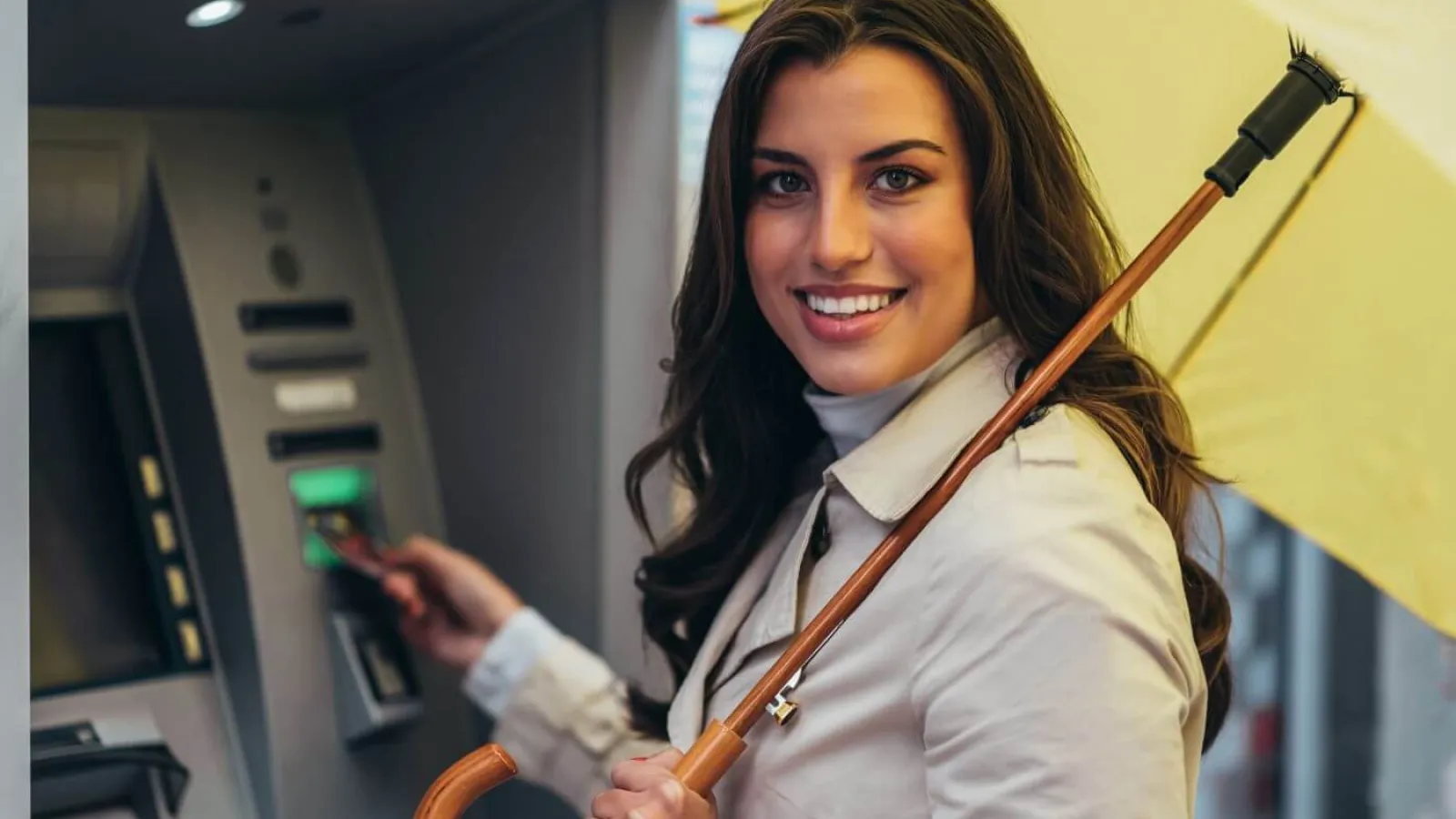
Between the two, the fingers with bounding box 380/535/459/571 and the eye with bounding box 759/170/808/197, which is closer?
the eye with bounding box 759/170/808/197

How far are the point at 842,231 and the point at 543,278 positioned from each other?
27.3 inches

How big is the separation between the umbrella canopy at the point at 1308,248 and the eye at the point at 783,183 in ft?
1.05

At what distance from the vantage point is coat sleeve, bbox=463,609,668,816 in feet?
6.36

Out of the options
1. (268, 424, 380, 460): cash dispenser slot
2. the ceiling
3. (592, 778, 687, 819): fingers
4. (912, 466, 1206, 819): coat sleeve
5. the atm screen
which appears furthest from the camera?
(268, 424, 380, 460): cash dispenser slot

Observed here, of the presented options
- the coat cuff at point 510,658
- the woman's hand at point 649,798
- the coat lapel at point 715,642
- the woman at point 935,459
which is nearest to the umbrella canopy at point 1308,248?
the woman at point 935,459

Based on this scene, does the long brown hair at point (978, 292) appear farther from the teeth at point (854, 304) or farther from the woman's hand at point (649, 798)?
the woman's hand at point (649, 798)

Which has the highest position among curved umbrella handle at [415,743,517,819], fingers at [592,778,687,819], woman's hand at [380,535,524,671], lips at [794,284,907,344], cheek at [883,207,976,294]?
cheek at [883,207,976,294]

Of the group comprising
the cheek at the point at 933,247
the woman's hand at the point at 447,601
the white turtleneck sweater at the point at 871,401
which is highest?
the cheek at the point at 933,247

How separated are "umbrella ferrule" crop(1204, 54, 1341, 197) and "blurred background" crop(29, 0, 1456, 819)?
12.1 inches

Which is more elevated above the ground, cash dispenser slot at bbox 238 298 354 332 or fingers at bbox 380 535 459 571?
cash dispenser slot at bbox 238 298 354 332

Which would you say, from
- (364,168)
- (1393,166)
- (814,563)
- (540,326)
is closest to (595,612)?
(540,326)

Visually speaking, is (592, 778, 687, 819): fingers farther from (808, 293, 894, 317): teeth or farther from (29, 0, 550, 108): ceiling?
(29, 0, 550, 108): ceiling

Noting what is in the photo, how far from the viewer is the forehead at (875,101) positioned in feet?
4.71

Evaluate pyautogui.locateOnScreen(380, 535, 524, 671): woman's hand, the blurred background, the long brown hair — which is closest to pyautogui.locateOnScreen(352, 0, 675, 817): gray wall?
the blurred background
